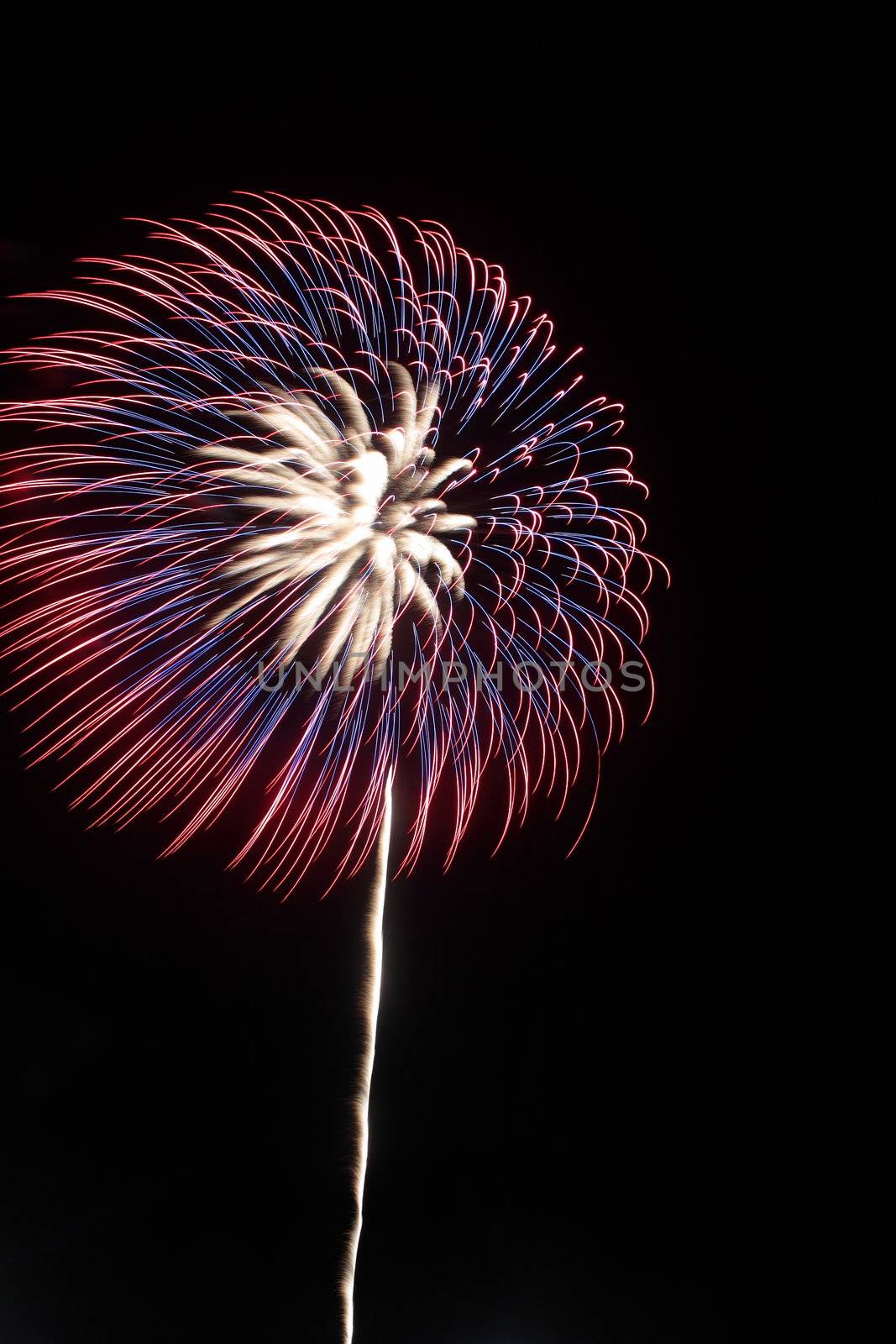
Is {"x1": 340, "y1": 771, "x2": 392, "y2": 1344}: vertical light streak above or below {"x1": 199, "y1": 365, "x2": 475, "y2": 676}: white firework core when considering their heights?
below

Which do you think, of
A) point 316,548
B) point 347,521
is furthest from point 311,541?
point 347,521

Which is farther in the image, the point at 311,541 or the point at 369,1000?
the point at 369,1000

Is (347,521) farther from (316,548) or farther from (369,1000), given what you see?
(369,1000)

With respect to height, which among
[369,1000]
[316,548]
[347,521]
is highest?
[347,521]

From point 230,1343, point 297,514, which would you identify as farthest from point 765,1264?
point 297,514

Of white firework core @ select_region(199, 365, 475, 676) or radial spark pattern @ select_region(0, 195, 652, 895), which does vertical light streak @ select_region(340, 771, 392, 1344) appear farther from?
white firework core @ select_region(199, 365, 475, 676)

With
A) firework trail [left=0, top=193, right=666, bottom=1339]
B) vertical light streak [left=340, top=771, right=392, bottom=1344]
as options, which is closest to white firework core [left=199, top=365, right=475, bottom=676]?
firework trail [left=0, top=193, right=666, bottom=1339]
